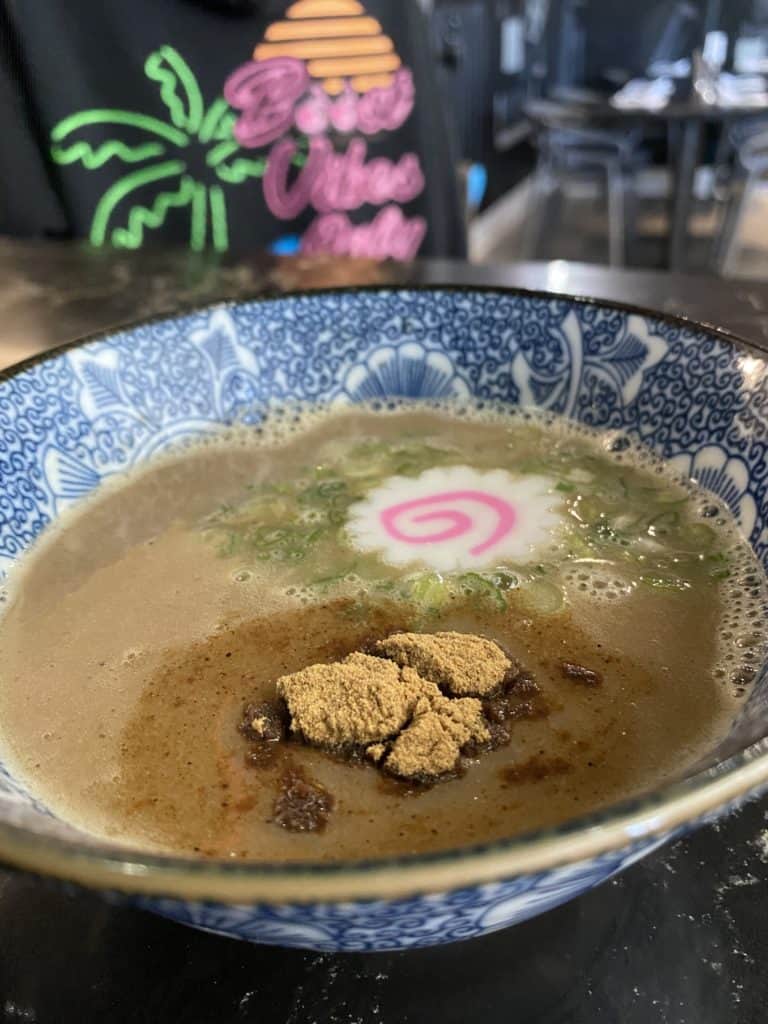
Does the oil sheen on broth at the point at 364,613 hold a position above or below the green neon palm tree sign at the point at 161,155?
below

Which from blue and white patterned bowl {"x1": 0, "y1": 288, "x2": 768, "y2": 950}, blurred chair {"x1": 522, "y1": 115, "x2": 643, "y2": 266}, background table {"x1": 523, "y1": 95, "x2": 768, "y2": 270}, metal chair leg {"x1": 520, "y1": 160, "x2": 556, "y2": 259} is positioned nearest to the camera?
blue and white patterned bowl {"x1": 0, "y1": 288, "x2": 768, "y2": 950}

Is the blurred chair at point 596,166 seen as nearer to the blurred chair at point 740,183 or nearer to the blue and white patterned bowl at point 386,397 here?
the blurred chair at point 740,183

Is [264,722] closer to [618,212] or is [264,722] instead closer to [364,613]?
[364,613]

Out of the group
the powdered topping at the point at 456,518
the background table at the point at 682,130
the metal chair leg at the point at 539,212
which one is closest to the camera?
the powdered topping at the point at 456,518

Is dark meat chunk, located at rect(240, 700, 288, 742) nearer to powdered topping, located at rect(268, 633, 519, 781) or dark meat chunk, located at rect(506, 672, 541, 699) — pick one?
powdered topping, located at rect(268, 633, 519, 781)

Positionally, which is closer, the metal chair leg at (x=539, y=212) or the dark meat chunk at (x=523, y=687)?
the dark meat chunk at (x=523, y=687)

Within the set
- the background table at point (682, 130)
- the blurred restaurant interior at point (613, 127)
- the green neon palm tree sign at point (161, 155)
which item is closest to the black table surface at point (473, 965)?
the green neon palm tree sign at point (161, 155)

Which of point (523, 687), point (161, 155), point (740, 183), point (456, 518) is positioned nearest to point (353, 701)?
point (523, 687)

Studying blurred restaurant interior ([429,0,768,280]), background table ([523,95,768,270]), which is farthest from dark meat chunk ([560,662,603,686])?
background table ([523,95,768,270])
